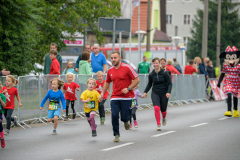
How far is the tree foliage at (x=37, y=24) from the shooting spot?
16.6 m

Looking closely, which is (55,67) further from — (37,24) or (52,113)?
(52,113)

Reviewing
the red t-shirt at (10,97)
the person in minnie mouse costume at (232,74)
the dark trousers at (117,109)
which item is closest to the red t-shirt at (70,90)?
the red t-shirt at (10,97)

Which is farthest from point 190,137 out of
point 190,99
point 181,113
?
point 190,99

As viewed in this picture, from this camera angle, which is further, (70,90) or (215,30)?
(215,30)

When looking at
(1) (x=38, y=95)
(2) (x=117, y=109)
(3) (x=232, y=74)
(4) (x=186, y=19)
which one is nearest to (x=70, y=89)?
(1) (x=38, y=95)

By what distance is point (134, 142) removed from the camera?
39.8 feet

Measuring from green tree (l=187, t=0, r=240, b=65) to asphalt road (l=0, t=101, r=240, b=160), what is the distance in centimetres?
5147

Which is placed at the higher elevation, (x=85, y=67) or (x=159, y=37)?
(x=159, y=37)

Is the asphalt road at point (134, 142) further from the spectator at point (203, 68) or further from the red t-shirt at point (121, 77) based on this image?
the spectator at point (203, 68)

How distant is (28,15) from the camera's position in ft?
54.7

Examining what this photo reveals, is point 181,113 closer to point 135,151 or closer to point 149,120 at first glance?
point 149,120

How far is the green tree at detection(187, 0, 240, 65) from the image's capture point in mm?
67688

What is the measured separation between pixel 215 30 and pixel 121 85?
188 ft

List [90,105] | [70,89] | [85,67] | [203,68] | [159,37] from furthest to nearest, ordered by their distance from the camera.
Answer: [159,37] < [203,68] < [85,67] < [70,89] < [90,105]
